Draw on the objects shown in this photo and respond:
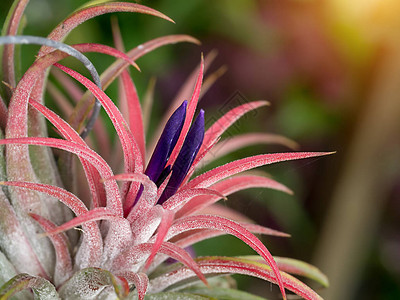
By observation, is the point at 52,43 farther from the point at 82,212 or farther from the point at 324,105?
the point at 324,105

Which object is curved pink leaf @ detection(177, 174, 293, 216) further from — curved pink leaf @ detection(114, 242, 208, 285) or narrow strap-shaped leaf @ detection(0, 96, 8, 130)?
narrow strap-shaped leaf @ detection(0, 96, 8, 130)

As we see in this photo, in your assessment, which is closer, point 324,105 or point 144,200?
point 144,200

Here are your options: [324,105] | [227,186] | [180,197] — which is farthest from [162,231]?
[324,105]

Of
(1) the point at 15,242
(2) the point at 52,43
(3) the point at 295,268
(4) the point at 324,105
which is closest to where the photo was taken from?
(2) the point at 52,43

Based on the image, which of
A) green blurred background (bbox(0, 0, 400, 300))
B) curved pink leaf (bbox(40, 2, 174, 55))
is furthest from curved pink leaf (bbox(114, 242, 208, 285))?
green blurred background (bbox(0, 0, 400, 300))

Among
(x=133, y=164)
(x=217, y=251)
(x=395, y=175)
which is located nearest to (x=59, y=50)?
(x=133, y=164)

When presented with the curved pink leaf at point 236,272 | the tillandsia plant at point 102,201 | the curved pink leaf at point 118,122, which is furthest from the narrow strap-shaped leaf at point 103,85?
the curved pink leaf at point 236,272

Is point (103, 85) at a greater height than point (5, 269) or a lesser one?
greater

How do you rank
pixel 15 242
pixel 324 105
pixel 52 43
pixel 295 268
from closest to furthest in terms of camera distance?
pixel 52 43, pixel 15 242, pixel 295 268, pixel 324 105
